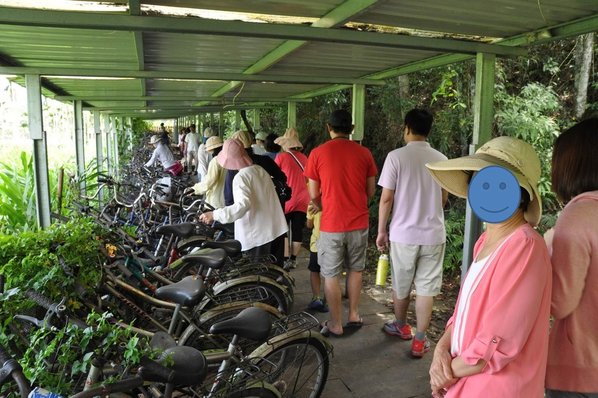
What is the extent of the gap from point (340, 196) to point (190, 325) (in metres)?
1.63

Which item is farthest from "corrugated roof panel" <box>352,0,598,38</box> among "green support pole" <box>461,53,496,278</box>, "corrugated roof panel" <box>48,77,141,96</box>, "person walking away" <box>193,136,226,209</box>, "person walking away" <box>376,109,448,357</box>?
"corrugated roof panel" <box>48,77,141,96</box>

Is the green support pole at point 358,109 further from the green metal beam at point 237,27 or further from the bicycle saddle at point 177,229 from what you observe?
the bicycle saddle at point 177,229

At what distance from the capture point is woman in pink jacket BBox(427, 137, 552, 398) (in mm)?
1272

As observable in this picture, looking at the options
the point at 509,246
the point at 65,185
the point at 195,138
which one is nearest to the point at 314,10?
the point at 509,246

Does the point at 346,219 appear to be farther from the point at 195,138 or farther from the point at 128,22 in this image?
the point at 195,138

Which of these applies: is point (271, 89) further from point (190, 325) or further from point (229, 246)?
point (190, 325)

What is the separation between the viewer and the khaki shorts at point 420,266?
348 cm

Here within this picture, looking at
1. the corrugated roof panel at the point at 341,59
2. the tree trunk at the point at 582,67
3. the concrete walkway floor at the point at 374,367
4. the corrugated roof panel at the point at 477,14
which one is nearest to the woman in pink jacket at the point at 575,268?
Answer: the corrugated roof panel at the point at 477,14

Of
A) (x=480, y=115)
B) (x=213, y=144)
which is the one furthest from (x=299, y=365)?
(x=213, y=144)

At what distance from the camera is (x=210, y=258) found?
331 centimetres

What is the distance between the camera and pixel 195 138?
465 inches

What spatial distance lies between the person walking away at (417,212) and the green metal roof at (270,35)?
73cm

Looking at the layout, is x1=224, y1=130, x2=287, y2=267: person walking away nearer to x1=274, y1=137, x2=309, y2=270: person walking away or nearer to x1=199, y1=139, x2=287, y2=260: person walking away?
x1=199, y1=139, x2=287, y2=260: person walking away

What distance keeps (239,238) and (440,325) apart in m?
2.45
